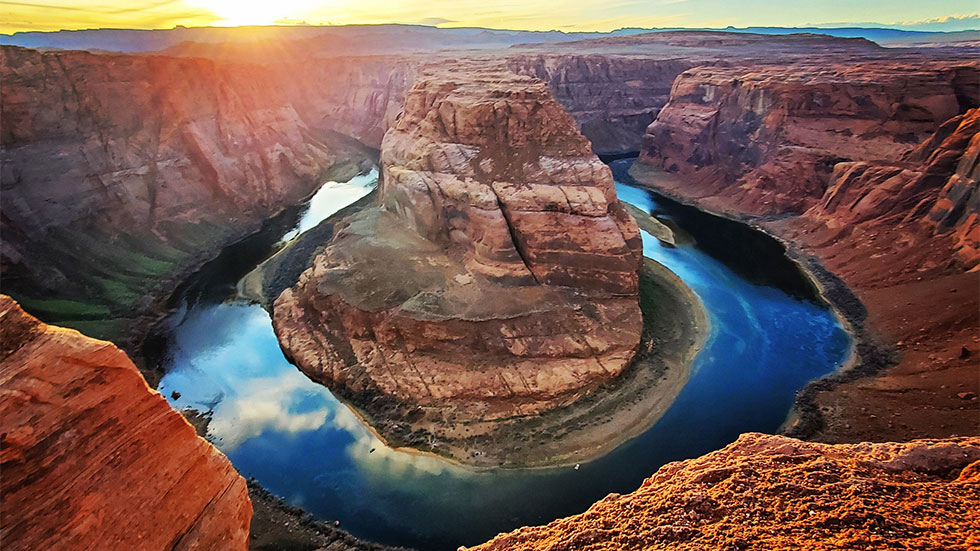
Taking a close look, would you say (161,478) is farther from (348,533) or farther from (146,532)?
(348,533)

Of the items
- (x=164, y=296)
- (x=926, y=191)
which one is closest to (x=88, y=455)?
(x=164, y=296)

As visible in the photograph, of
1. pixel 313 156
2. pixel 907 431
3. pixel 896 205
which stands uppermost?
pixel 896 205

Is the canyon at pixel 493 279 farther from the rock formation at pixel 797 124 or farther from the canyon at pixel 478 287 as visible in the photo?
the rock formation at pixel 797 124

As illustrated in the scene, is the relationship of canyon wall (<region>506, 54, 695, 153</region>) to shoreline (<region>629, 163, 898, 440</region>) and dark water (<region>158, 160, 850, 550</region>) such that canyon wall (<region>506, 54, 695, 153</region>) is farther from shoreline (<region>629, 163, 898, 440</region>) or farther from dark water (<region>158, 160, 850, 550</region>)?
dark water (<region>158, 160, 850, 550</region>)

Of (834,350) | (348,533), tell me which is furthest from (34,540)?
(834,350)

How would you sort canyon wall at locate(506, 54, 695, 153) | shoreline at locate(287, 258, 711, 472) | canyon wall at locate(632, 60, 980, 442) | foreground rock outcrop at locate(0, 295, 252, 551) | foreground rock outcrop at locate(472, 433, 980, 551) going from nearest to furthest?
foreground rock outcrop at locate(0, 295, 252, 551), foreground rock outcrop at locate(472, 433, 980, 551), shoreline at locate(287, 258, 711, 472), canyon wall at locate(632, 60, 980, 442), canyon wall at locate(506, 54, 695, 153)

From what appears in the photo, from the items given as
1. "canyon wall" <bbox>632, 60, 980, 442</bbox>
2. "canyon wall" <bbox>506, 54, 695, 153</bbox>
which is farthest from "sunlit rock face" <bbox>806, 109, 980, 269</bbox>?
"canyon wall" <bbox>506, 54, 695, 153</bbox>

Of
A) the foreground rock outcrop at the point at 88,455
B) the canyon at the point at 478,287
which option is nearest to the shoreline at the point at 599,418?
the canyon at the point at 478,287
